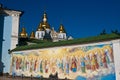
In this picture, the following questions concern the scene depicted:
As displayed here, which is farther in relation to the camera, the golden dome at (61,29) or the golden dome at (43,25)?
the golden dome at (61,29)

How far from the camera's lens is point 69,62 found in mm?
17812

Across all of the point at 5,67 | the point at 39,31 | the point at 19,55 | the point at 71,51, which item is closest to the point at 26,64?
the point at 19,55

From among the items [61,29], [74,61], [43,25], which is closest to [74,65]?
[74,61]

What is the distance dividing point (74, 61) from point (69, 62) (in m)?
0.49

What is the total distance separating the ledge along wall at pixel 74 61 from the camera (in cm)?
1546

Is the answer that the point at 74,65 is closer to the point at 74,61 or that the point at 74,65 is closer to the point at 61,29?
the point at 74,61

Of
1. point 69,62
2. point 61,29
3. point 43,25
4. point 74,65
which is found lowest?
point 74,65

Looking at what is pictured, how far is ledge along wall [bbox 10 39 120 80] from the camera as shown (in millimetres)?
15461

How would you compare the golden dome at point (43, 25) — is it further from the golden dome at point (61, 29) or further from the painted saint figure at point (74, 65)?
the painted saint figure at point (74, 65)

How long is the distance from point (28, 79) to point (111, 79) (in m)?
6.02

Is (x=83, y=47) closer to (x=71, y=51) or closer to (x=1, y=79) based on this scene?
(x=71, y=51)

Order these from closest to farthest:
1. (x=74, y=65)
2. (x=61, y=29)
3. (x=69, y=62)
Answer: (x=74, y=65) → (x=69, y=62) → (x=61, y=29)

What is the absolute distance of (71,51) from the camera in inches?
699

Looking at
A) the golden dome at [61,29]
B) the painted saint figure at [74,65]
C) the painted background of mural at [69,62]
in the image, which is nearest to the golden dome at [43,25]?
the golden dome at [61,29]
